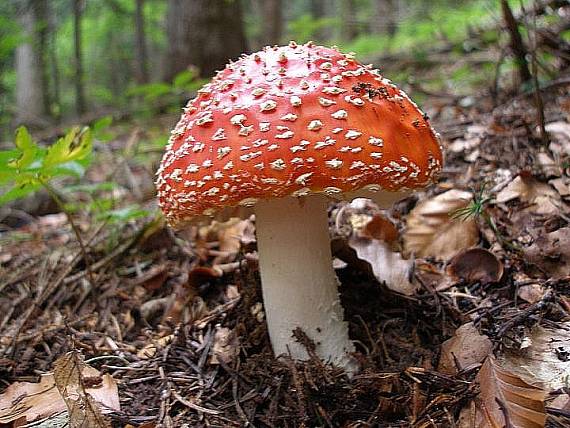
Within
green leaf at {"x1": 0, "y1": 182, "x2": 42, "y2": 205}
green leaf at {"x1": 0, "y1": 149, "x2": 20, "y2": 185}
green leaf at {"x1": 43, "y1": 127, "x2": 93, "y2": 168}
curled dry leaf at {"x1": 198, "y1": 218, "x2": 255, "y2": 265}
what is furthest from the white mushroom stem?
green leaf at {"x1": 0, "y1": 182, "x2": 42, "y2": 205}

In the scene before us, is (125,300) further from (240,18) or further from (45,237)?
(240,18)

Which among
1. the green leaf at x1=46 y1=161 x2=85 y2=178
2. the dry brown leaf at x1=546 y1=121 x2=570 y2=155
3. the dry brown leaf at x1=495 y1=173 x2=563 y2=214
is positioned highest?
the green leaf at x1=46 y1=161 x2=85 y2=178

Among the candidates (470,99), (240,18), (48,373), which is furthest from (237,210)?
(240,18)

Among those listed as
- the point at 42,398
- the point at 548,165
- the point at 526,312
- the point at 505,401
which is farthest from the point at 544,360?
the point at 42,398

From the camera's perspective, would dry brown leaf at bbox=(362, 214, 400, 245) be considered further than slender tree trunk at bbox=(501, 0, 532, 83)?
No

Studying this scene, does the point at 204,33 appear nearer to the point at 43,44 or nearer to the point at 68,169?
the point at 68,169

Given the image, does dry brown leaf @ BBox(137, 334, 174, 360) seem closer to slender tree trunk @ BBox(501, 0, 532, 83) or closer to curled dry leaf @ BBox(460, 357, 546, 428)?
curled dry leaf @ BBox(460, 357, 546, 428)

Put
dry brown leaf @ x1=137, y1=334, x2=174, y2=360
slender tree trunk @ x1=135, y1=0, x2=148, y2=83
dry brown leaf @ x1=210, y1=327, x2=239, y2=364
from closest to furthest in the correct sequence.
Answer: dry brown leaf @ x1=210, y1=327, x2=239, y2=364
dry brown leaf @ x1=137, y1=334, x2=174, y2=360
slender tree trunk @ x1=135, y1=0, x2=148, y2=83
